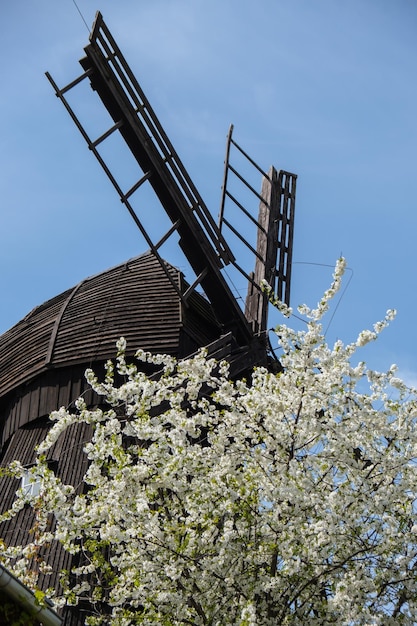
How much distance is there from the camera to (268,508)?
11.2m

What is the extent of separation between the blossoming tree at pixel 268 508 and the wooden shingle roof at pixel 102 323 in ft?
18.3

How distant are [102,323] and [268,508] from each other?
25.7 feet

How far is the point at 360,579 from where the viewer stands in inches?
415

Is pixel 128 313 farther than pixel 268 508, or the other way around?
pixel 128 313

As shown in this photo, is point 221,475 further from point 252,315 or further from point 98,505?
point 252,315

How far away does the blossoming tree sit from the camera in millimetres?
10742

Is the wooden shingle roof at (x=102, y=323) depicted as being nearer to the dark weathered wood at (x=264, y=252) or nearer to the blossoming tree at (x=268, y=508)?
the dark weathered wood at (x=264, y=252)

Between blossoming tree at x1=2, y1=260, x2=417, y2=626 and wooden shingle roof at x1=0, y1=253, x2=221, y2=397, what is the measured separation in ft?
18.3

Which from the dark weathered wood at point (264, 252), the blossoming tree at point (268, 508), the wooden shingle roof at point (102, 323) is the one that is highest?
the dark weathered wood at point (264, 252)

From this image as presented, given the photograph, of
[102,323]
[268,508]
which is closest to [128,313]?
[102,323]

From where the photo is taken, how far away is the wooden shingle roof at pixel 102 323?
17.8m

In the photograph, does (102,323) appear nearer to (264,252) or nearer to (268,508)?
Result: (264,252)

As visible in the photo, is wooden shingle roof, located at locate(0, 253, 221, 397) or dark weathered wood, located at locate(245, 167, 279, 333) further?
dark weathered wood, located at locate(245, 167, 279, 333)

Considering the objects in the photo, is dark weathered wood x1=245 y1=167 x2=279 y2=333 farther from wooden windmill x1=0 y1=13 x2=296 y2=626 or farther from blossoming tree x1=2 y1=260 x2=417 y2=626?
blossoming tree x1=2 y1=260 x2=417 y2=626
